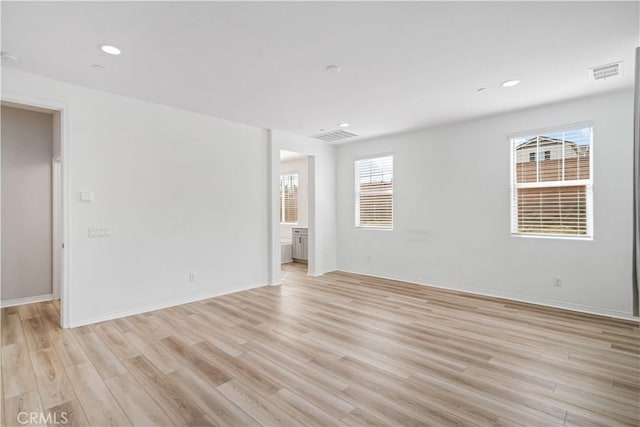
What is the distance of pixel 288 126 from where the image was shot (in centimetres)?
535

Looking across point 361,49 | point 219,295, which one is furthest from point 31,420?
point 361,49

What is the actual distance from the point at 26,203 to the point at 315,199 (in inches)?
183

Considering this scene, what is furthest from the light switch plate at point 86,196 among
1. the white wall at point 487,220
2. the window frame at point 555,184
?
the window frame at point 555,184

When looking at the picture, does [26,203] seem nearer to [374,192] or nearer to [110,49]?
[110,49]

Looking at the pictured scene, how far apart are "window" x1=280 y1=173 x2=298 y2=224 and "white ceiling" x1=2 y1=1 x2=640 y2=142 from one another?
15.3 ft

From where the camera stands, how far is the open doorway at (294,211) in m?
8.06

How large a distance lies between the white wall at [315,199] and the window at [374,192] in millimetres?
621

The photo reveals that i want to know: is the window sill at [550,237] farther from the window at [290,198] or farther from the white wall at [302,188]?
the window at [290,198]

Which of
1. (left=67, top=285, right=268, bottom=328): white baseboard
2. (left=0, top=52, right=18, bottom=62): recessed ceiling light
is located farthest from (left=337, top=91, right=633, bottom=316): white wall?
(left=0, top=52, right=18, bottom=62): recessed ceiling light

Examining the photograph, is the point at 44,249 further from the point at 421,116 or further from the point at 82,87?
the point at 421,116

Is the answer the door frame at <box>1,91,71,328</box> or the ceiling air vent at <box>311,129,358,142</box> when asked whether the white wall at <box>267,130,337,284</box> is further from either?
the door frame at <box>1,91,71,328</box>

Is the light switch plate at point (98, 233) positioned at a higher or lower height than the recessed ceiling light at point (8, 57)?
lower

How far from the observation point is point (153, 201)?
420 cm

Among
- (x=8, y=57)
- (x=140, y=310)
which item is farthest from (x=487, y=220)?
(x=8, y=57)
